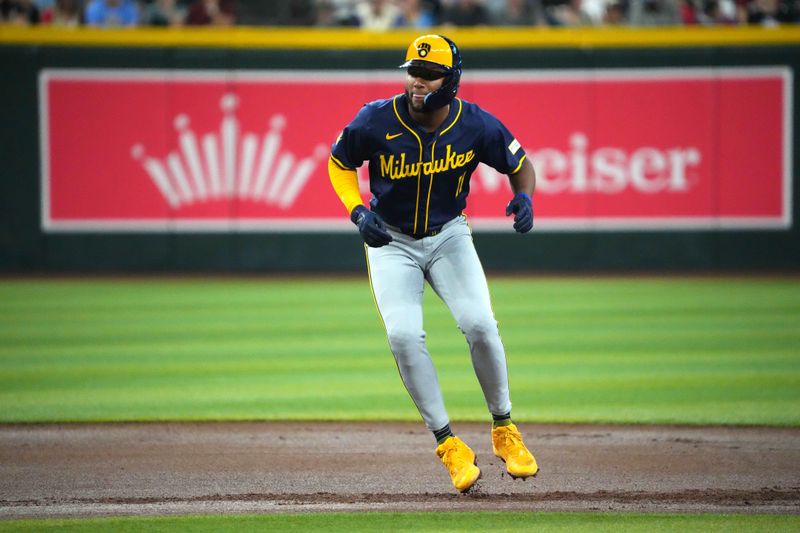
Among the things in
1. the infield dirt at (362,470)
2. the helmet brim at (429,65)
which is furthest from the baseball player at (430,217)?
the infield dirt at (362,470)

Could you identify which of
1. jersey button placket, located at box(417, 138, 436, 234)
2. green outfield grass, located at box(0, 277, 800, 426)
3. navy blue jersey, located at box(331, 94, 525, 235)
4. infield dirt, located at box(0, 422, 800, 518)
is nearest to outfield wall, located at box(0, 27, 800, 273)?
green outfield grass, located at box(0, 277, 800, 426)

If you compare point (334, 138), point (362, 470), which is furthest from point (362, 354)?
point (334, 138)

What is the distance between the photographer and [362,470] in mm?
6164

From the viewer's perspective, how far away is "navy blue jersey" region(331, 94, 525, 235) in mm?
5570

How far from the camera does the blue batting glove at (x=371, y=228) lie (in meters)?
5.43

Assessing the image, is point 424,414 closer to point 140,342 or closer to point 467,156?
point 467,156

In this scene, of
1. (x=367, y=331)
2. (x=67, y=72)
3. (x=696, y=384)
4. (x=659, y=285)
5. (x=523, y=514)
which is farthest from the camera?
(x=67, y=72)

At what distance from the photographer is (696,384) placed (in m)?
8.84

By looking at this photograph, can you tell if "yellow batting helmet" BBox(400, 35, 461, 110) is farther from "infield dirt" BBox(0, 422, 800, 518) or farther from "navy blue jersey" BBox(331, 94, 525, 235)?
"infield dirt" BBox(0, 422, 800, 518)

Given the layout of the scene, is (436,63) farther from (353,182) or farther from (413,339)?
(413,339)

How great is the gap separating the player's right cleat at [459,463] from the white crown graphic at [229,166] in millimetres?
11890

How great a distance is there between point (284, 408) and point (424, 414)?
2714 mm

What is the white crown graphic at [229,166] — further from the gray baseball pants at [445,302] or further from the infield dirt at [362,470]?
the gray baseball pants at [445,302]

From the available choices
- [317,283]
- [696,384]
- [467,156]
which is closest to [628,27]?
[317,283]
